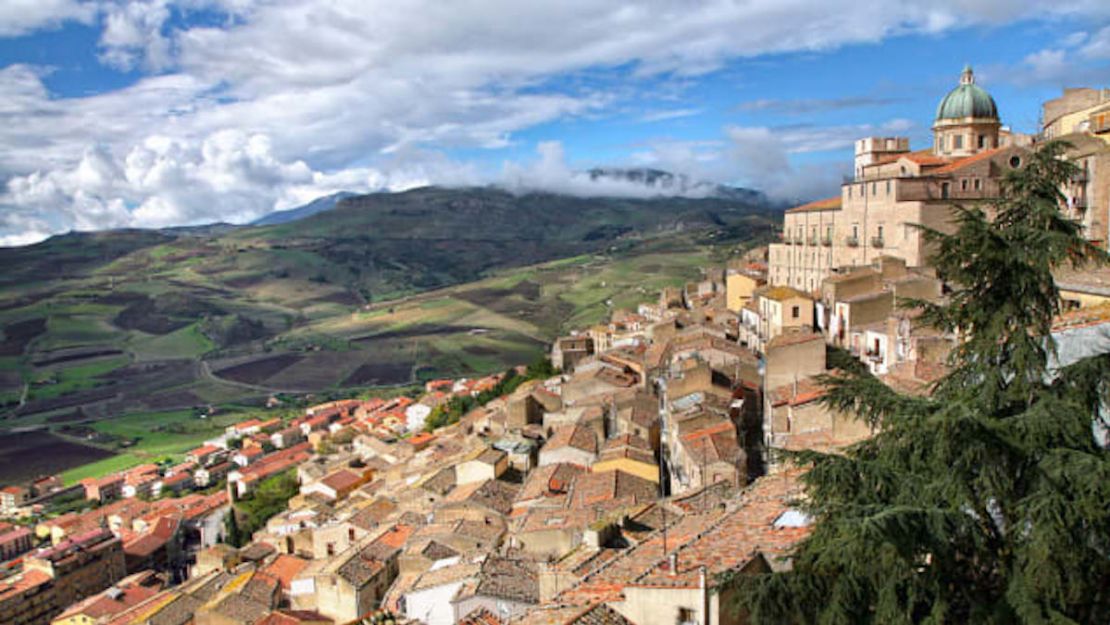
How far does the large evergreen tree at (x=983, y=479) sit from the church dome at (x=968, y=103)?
38.2 m

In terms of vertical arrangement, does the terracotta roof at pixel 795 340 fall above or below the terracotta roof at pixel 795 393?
above

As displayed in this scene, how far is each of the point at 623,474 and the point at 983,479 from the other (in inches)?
727

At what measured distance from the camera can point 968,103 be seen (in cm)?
4062

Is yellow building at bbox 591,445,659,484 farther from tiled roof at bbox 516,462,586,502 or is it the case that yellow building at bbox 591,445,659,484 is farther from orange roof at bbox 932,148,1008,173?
orange roof at bbox 932,148,1008,173

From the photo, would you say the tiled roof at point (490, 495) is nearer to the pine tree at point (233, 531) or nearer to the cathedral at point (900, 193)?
the cathedral at point (900, 193)

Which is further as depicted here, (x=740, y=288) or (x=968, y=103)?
(x=740, y=288)

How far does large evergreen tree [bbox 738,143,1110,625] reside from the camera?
20.9 ft

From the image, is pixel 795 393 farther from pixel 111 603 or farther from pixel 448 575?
pixel 111 603

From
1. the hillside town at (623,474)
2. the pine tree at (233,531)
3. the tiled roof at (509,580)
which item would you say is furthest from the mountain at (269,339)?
the tiled roof at (509,580)

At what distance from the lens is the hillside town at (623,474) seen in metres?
13.2

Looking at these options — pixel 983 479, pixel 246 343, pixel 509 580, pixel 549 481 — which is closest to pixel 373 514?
pixel 549 481

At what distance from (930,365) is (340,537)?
24.3 metres

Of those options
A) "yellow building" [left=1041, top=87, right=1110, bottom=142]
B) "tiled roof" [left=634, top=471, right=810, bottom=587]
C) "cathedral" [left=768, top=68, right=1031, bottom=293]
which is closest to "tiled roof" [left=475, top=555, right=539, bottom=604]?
"tiled roof" [left=634, top=471, right=810, bottom=587]

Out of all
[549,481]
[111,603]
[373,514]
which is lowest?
[111,603]
